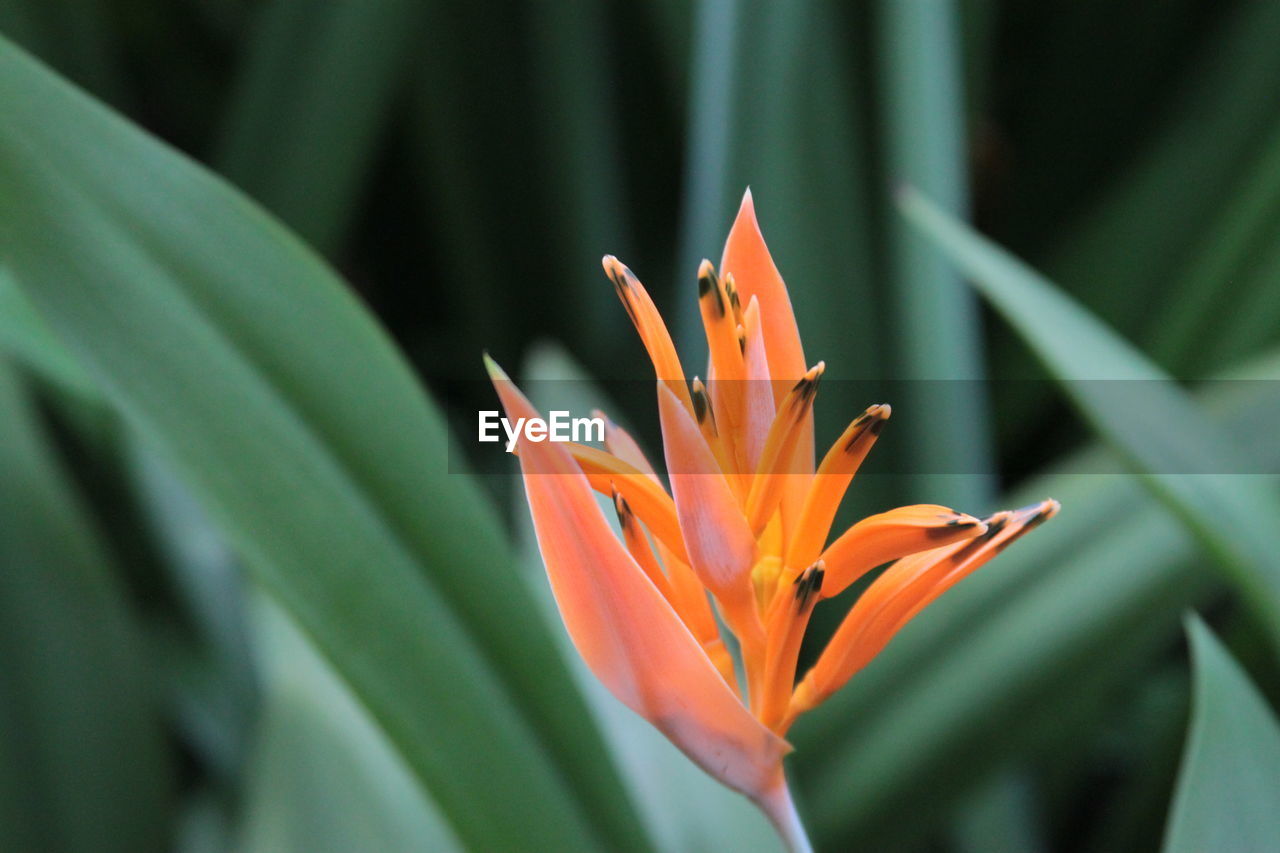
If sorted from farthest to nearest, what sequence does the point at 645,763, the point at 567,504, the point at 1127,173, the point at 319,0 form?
1. the point at 1127,173
2. the point at 319,0
3. the point at 645,763
4. the point at 567,504

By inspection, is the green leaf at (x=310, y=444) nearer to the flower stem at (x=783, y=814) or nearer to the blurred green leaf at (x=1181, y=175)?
the flower stem at (x=783, y=814)

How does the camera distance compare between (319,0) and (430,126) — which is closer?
(319,0)

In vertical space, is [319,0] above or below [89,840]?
above

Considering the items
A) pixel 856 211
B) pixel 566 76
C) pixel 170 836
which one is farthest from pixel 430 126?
pixel 170 836

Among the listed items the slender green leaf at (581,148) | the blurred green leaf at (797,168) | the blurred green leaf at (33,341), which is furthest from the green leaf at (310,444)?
the slender green leaf at (581,148)

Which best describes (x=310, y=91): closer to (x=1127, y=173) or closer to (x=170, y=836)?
(x=170, y=836)

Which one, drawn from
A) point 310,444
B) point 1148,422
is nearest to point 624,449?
point 310,444
